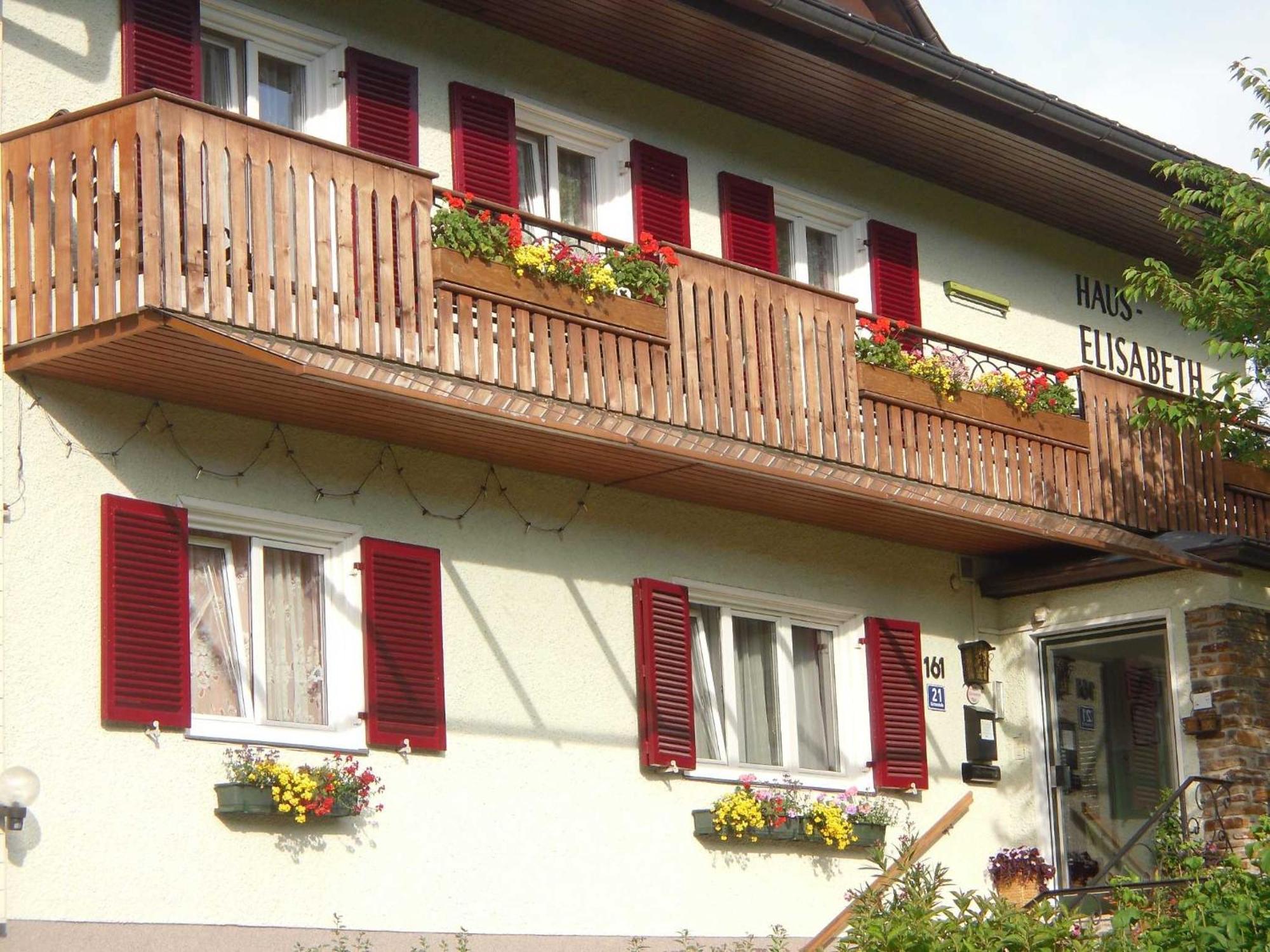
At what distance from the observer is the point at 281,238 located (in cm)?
1072

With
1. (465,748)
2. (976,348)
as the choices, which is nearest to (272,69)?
(465,748)

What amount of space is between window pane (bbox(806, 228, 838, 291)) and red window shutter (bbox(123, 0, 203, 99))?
5.81 metres

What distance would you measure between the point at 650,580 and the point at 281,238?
4.05 metres

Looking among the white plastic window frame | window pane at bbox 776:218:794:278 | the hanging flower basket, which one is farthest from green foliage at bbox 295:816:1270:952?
the white plastic window frame

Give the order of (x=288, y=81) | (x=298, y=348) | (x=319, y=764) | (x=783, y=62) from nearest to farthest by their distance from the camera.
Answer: (x=298, y=348) → (x=319, y=764) → (x=288, y=81) → (x=783, y=62)

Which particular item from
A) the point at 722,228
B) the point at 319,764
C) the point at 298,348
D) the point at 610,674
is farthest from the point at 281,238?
the point at 722,228

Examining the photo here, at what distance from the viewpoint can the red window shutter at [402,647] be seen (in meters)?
11.9

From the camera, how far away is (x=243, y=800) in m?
10.9

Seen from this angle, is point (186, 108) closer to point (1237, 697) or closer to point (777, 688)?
point (777, 688)

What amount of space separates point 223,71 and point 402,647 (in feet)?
12.0

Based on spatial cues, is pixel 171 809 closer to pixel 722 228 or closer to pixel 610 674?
pixel 610 674

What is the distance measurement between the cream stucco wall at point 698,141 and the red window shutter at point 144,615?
7.44ft

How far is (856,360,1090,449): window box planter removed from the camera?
14227 millimetres

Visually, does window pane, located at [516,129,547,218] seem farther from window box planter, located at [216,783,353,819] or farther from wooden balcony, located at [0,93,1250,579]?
window box planter, located at [216,783,353,819]
